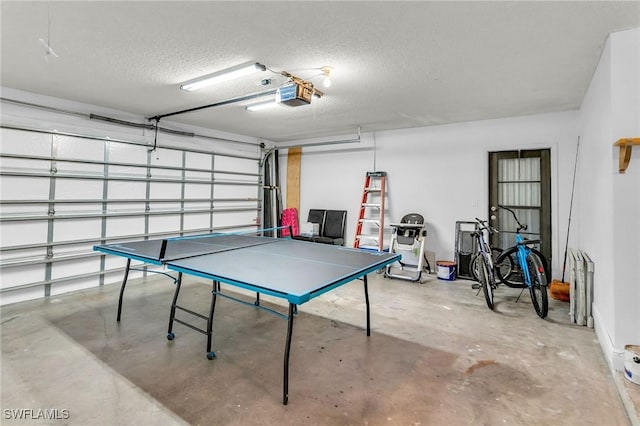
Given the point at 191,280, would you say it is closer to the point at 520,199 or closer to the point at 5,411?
the point at 5,411

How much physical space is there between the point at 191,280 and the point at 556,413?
4722 millimetres

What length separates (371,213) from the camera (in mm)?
6355

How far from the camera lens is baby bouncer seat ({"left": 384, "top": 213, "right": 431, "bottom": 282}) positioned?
509 cm

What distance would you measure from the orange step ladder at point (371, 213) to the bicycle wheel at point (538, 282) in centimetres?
248

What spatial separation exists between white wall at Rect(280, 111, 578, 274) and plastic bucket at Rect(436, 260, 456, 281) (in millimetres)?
399

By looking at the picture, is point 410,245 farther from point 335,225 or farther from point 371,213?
point 335,225

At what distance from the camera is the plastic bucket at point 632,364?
220cm

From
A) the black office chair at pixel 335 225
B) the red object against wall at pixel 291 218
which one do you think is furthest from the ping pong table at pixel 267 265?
the red object against wall at pixel 291 218

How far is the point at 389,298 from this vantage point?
4246 millimetres

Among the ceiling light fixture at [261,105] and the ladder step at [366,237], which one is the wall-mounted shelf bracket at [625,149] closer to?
the ceiling light fixture at [261,105]

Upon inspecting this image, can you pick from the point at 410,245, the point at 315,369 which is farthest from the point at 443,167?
the point at 315,369

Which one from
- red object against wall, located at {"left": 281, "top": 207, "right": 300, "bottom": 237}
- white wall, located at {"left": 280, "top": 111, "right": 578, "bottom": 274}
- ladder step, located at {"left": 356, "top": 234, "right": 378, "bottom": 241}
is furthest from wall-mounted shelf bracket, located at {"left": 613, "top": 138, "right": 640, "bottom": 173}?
red object against wall, located at {"left": 281, "top": 207, "right": 300, "bottom": 237}

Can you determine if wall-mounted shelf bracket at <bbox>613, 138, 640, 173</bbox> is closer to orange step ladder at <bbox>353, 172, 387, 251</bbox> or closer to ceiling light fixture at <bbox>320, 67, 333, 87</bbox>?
ceiling light fixture at <bbox>320, 67, 333, 87</bbox>

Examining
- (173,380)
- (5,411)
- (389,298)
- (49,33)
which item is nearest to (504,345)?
(389,298)
